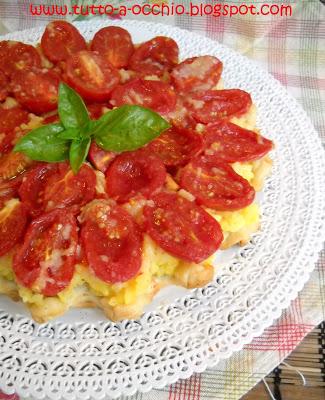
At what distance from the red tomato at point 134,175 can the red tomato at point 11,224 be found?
0.49 m

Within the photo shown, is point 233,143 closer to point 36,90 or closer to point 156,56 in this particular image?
point 156,56

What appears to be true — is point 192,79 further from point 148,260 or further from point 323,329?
point 323,329

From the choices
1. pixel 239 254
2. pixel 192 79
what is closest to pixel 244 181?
pixel 239 254

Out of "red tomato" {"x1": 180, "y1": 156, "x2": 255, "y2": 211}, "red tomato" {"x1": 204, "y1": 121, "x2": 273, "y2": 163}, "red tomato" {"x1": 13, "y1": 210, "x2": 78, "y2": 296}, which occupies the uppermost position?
"red tomato" {"x1": 204, "y1": 121, "x2": 273, "y2": 163}

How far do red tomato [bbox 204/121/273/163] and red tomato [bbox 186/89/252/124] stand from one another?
0.10 meters

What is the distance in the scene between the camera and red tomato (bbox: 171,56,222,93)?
3.54m

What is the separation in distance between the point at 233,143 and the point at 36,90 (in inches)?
51.1

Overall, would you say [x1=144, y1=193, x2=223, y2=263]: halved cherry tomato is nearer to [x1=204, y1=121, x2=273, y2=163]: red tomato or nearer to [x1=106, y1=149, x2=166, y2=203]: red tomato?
[x1=106, y1=149, x2=166, y2=203]: red tomato

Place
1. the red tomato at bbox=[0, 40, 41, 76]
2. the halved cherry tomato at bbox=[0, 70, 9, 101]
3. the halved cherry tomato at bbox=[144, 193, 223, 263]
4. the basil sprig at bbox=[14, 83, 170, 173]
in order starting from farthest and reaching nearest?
the red tomato at bbox=[0, 40, 41, 76] < the halved cherry tomato at bbox=[0, 70, 9, 101] < the basil sprig at bbox=[14, 83, 170, 173] < the halved cherry tomato at bbox=[144, 193, 223, 263]

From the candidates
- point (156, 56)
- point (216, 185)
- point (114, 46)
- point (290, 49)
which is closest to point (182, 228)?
point (216, 185)

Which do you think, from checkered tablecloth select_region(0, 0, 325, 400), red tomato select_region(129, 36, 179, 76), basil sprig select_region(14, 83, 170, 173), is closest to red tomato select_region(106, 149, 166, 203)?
basil sprig select_region(14, 83, 170, 173)

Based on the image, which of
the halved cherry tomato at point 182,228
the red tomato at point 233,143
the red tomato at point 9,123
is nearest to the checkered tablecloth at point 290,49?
the halved cherry tomato at point 182,228

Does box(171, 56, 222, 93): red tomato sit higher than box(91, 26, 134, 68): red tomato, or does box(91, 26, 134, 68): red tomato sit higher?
box(91, 26, 134, 68): red tomato

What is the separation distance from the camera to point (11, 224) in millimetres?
2850
